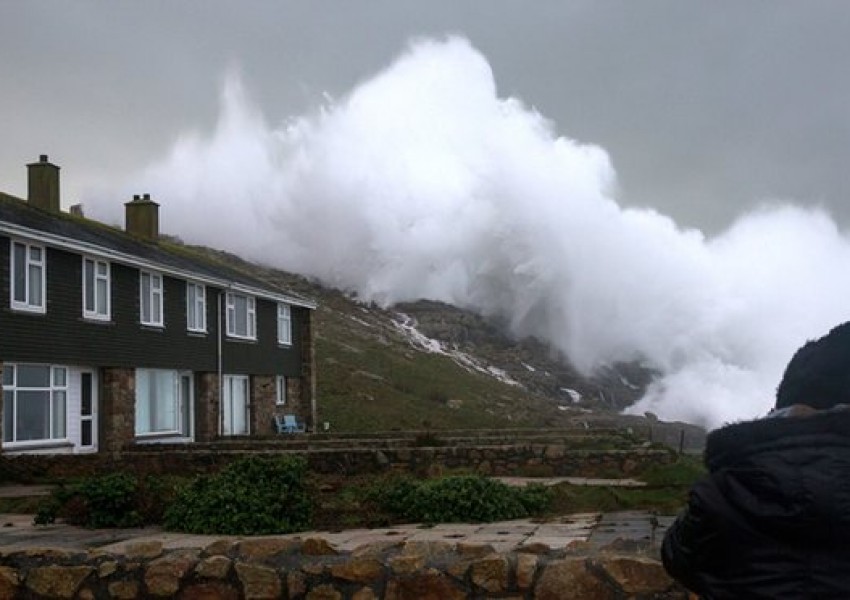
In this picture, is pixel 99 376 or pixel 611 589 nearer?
pixel 611 589

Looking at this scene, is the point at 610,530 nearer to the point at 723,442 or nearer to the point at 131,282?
the point at 723,442

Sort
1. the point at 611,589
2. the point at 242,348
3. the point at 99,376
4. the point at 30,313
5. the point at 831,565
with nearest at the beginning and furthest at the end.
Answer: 1. the point at 831,565
2. the point at 611,589
3. the point at 30,313
4. the point at 99,376
5. the point at 242,348

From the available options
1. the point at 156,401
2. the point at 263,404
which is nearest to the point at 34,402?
the point at 156,401

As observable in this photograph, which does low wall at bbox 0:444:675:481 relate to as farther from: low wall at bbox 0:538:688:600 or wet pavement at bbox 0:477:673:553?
low wall at bbox 0:538:688:600

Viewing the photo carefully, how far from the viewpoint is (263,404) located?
35.7m

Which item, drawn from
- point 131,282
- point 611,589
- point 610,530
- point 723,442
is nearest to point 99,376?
point 131,282

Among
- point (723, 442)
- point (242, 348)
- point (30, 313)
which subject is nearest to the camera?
point (723, 442)

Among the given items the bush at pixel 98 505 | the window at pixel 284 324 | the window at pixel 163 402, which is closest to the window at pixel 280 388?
the window at pixel 284 324

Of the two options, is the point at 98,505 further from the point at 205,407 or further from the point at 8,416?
the point at 205,407

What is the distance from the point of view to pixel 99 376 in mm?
25641

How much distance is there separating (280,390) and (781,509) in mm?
36043

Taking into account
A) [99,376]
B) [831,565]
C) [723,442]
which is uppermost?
[99,376]

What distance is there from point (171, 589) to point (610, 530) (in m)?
6.15

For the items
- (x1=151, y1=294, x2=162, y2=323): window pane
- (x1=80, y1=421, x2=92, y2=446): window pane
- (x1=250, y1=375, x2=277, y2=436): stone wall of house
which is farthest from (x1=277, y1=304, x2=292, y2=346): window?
(x1=80, y1=421, x2=92, y2=446): window pane
